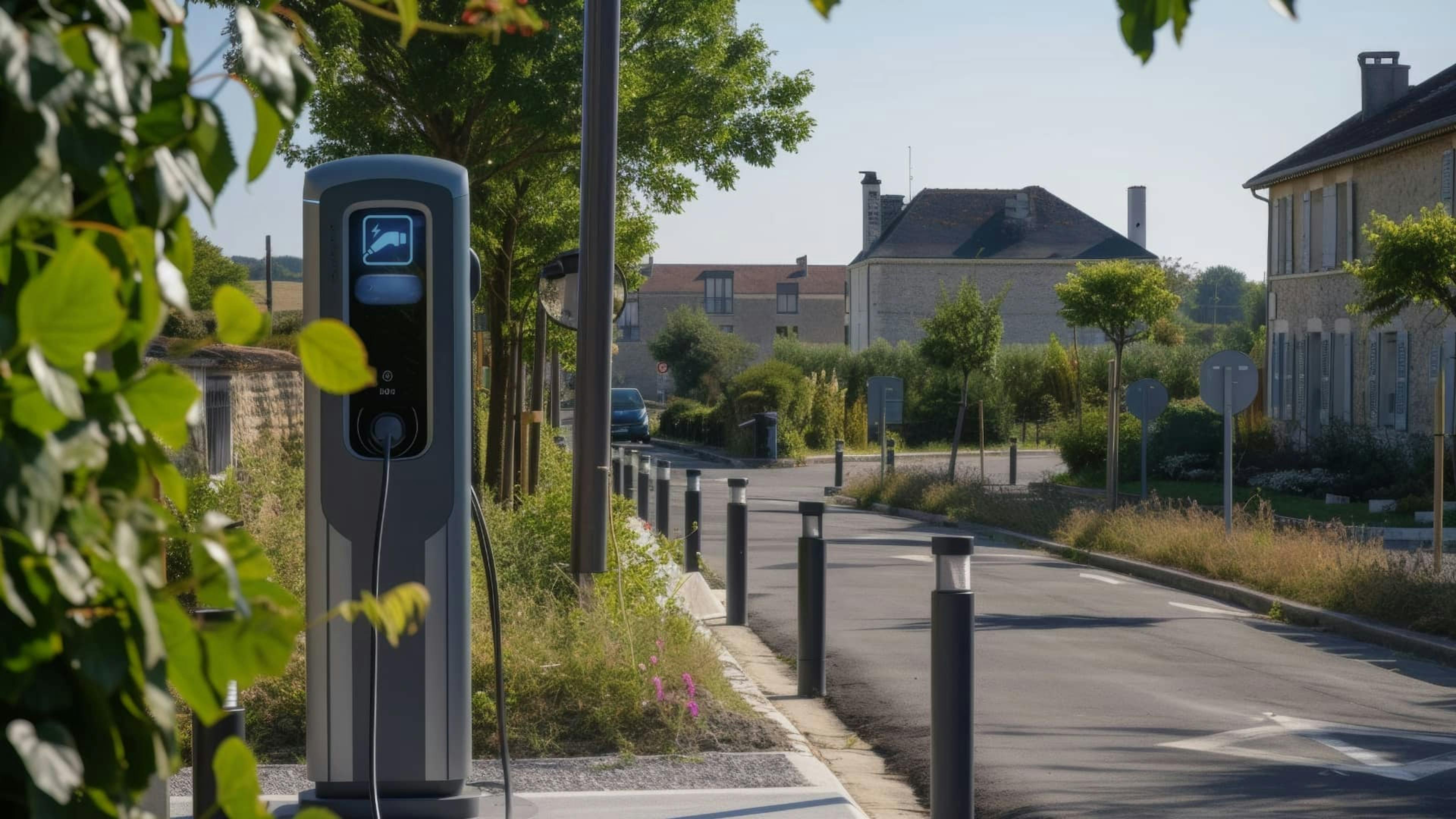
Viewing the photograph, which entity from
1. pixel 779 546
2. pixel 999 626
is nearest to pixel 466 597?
pixel 999 626

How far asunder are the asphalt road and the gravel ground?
852mm

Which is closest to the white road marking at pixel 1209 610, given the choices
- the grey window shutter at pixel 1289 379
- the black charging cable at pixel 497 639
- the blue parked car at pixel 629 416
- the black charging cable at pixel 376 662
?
the black charging cable at pixel 497 639

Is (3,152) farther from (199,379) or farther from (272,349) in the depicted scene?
(272,349)

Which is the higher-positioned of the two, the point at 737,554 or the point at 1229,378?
the point at 1229,378

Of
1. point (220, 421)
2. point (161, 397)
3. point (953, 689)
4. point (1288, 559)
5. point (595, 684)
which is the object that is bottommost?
point (1288, 559)

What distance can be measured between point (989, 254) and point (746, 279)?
36.6m

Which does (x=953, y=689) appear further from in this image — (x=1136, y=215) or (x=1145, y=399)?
(x=1136, y=215)

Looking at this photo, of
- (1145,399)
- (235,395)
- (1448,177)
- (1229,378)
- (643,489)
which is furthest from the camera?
(1448,177)

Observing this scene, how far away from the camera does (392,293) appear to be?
4.90 meters

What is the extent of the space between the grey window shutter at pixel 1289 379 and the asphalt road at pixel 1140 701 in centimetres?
1810

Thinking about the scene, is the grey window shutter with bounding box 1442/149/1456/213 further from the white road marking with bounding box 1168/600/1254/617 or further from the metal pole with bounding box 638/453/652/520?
the white road marking with bounding box 1168/600/1254/617

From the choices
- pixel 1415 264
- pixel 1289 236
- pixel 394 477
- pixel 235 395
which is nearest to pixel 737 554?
pixel 394 477

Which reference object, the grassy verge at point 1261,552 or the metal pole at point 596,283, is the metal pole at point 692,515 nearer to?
the grassy verge at point 1261,552

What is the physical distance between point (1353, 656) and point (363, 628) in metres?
7.66
